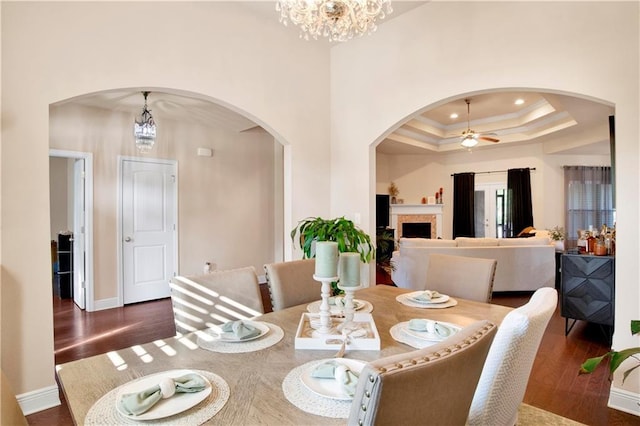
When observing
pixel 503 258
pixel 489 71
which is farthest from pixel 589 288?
pixel 489 71

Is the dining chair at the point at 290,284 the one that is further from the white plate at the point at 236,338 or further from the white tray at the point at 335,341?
the white tray at the point at 335,341

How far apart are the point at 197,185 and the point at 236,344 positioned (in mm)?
4373

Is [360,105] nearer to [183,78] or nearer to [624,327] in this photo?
[183,78]

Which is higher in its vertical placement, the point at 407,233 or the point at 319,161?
the point at 319,161

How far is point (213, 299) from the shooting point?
1.84m

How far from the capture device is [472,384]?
2.98 feet

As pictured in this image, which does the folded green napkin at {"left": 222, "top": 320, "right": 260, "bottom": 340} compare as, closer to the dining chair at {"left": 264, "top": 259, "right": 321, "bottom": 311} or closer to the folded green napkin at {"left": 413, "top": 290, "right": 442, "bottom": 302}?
the dining chair at {"left": 264, "top": 259, "right": 321, "bottom": 311}

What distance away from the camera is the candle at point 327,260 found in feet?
4.73

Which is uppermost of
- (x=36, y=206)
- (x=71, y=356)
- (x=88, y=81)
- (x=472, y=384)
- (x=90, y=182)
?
(x=88, y=81)

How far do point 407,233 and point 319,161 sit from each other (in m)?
5.43

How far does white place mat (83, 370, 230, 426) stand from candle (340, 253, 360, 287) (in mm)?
660

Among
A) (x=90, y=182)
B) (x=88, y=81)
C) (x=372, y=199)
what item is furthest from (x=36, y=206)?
(x=372, y=199)

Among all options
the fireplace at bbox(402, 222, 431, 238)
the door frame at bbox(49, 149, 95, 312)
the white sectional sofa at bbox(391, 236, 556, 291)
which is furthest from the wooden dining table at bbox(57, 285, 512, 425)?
the fireplace at bbox(402, 222, 431, 238)

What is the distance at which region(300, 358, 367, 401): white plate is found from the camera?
3.32 ft
